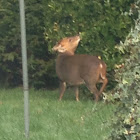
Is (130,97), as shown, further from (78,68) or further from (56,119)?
(78,68)

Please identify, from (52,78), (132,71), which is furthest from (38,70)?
(132,71)

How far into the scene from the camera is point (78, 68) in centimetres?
1028

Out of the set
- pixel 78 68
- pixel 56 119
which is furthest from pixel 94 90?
pixel 56 119

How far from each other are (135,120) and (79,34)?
6.12 m

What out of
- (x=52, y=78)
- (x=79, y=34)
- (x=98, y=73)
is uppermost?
(x=79, y=34)

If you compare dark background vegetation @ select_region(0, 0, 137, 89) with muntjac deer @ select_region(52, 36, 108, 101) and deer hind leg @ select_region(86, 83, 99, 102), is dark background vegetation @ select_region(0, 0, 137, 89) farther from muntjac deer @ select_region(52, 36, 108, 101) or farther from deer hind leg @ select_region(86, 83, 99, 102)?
deer hind leg @ select_region(86, 83, 99, 102)

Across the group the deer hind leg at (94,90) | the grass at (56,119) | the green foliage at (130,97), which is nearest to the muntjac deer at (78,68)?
the deer hind leg at (94,90)

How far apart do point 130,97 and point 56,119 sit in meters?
4.15

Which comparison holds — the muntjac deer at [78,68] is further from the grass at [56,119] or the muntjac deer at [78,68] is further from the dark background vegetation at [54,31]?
the grass at [56,119]

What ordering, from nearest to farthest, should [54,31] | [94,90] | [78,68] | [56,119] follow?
[56,119] → [94,90] → [78,68] → [54,31]

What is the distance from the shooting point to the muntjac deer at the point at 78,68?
10.0 metres

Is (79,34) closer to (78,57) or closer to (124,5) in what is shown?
(78,57)

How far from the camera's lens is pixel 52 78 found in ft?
43.2

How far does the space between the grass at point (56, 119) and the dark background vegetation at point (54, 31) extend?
1.07 meters
